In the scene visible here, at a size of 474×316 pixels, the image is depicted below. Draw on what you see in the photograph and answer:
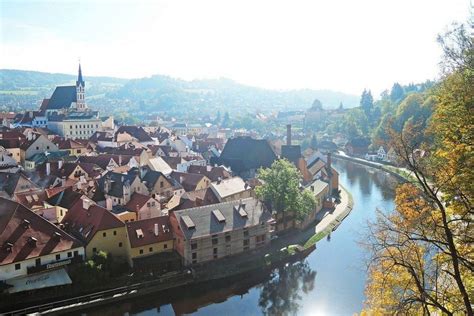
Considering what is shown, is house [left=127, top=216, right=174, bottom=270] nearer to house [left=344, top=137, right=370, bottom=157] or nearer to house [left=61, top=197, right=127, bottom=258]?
house [left=61, top=197, right=127, bottom=258]

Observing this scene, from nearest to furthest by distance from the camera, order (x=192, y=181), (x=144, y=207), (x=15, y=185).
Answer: (x=144, y=207)
(x=15, y=185)
(x=192, y=181)

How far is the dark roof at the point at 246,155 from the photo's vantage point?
147 ft

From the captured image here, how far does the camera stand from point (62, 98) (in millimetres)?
62219

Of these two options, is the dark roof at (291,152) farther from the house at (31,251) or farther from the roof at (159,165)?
the house at (31,251)

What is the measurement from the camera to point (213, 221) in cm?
2486

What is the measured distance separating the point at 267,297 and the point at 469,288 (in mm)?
11630

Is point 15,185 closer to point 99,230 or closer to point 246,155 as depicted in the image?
point 99,230

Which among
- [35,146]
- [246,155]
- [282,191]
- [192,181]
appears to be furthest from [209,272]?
[35,146]

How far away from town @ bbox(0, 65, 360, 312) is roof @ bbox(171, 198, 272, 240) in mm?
63

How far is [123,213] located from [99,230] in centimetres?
310

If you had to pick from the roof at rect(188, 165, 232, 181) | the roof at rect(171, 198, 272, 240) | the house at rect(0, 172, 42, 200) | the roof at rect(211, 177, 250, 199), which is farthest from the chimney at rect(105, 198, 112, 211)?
the roof at rect(188, 165, 232, 181)

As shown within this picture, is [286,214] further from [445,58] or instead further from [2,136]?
[2,136]

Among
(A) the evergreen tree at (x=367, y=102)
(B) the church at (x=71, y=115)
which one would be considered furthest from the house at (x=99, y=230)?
(A) the evergreen tree at (x=367, y=102)

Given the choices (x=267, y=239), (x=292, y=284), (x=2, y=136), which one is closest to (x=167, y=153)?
(x=2, y=136)
